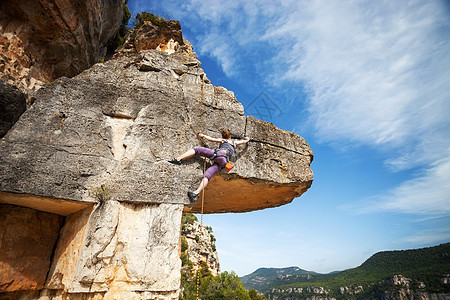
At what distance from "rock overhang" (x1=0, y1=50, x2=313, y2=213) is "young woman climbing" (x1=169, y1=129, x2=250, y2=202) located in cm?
12

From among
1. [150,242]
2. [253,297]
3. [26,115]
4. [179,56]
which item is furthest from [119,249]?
[253,297]

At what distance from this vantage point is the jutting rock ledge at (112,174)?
3184mm

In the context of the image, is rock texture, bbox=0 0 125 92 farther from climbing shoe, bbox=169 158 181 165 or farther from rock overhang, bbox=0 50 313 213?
climbing shoe, bbox=169 158 181 165

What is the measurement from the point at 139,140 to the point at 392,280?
71977mm

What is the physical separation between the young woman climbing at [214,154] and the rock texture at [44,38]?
3.15 metres

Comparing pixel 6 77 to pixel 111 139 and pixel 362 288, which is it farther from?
pixel 362 288

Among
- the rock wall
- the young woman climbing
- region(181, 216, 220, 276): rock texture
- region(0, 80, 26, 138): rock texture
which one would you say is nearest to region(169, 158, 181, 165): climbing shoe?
the young woman climbing

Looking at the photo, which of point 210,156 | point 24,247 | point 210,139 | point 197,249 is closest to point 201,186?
point 210,156

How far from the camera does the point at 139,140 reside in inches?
155

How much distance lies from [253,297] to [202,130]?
1484 inches

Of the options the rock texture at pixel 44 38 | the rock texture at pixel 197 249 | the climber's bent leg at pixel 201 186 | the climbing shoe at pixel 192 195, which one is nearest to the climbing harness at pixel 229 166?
the climber's bent leg at pixel 201 186

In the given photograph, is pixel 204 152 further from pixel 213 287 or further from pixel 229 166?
pixel 213 287

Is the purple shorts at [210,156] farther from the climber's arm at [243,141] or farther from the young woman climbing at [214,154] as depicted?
the climber's arm at [243,141]

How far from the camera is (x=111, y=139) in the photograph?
3865 millimetres
